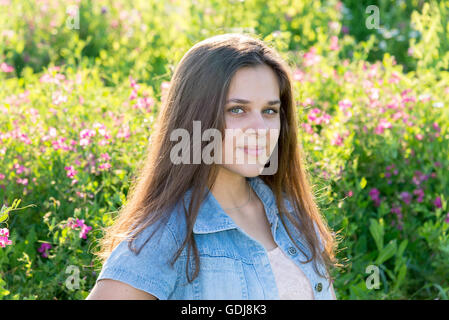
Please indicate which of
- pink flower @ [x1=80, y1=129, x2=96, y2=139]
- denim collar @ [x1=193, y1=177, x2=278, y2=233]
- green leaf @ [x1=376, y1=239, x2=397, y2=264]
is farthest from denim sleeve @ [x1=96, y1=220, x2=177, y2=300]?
green leaf @ [x1=376, y1=239, x2=397, y2=264]

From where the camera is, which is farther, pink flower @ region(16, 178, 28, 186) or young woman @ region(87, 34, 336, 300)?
pink flower @ region(16, 178, 28, 186)

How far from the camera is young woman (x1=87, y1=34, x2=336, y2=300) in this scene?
1740 mm

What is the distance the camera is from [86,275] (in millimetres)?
2697

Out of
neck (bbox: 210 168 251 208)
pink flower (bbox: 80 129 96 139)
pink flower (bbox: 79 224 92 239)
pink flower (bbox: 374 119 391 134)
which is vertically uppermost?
neck (bbox: 210 168 251 208)

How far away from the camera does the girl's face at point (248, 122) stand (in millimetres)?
1946

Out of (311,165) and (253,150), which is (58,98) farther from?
(253,150)

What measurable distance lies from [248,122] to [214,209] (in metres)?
0.29

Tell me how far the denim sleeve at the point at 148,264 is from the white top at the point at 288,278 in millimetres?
376

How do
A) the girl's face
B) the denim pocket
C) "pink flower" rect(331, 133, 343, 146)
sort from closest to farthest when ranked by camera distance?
the denim pocket
the girl's face
"pink flower" rect(331, 133, 343, 146)

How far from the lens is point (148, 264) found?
1.70 m

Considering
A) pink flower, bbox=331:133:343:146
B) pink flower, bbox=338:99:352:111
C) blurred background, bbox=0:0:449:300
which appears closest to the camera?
blurred background, bbox=0:0:449:300

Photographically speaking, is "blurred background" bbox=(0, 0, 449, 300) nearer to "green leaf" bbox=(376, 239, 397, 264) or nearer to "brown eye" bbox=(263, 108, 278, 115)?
"green leaf" bbox=(376, 239, 397, 264)

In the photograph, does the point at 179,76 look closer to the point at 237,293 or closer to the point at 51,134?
the point at 237,293

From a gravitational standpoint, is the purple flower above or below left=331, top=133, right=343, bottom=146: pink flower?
below
